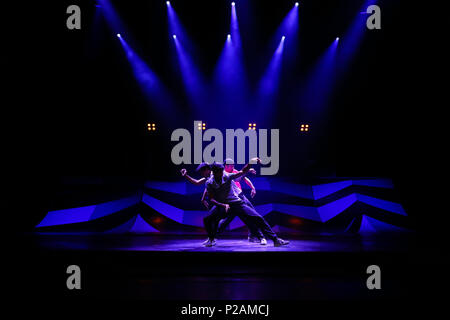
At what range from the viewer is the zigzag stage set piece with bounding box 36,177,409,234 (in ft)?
20.1

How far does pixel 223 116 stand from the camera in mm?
7609

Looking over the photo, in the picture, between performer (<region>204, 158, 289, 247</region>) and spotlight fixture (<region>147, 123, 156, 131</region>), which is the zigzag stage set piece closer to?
spotlight fixture (<region>147, 123, 156, 131</region>)

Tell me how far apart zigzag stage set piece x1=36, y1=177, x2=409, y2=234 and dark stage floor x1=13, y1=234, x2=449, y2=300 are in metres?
2.51

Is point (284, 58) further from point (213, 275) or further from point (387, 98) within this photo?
point (213, 275)

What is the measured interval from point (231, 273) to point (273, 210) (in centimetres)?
354

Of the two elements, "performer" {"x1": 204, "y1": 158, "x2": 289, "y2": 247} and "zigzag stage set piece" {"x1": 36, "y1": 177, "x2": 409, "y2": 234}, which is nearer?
"performer" {"x1": 204, "y1": 158, "x2": 289, "y2": 247}

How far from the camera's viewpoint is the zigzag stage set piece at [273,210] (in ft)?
20.1

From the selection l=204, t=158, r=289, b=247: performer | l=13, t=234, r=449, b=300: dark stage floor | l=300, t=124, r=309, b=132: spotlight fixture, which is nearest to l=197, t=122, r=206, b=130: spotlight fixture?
l=300, t=124, r=309, b=132: spotlight fixture

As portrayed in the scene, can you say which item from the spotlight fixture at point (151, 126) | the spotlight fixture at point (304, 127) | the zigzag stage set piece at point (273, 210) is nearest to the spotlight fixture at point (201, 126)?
the spotlight fixture at point (151, 126)

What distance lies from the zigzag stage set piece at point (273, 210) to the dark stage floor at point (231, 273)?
2510 mm

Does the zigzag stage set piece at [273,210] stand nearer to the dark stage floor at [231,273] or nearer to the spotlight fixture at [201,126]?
the spotlight fixture at [201,126]

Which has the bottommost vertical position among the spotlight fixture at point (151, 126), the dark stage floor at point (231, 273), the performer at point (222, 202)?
the dark stage floor at point (231, 273)

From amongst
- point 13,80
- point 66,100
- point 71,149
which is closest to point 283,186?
point 71,149

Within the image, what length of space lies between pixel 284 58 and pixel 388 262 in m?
5.94
